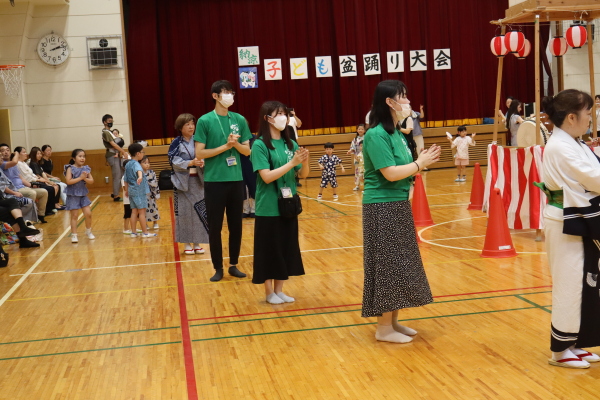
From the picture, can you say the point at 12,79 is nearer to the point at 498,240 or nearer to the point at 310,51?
the point at 310,51

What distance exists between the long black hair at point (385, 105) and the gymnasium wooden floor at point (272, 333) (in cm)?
137

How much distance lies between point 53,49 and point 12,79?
139 centimetres

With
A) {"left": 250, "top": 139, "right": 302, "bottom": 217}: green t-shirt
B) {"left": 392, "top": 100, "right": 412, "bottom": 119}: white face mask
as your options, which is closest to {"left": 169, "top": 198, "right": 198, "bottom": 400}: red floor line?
{"left": 250, "top": 139, "right": 302, "bottom": 217}: green t-shirt

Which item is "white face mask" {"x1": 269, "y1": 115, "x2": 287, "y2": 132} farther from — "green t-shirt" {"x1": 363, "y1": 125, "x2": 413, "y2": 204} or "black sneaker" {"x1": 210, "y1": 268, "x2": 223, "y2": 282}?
"black sneaker" {"x1": 210, "y1": 268, "x2": 223, "y2": 282}

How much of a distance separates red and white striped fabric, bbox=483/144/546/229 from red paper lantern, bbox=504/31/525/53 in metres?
1.65

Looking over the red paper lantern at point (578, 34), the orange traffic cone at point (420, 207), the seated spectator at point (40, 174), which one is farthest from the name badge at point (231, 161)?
the seated spectator at point (40, 174)

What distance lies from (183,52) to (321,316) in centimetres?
1348

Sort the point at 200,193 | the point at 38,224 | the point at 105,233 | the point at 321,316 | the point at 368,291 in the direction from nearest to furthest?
the point at 368,291 → the point at 321,316 → the point at 200,193 → the point at 105,233 → the point at 38,224

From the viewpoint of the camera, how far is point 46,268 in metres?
8.09

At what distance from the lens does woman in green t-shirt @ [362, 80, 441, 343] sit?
177 inches

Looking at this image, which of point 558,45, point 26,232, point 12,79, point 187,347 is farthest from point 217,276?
point 12,79

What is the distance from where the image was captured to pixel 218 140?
6.69m

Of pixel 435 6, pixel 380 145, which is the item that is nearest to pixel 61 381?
pixel 380 145

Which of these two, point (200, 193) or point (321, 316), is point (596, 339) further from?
point (200, 193)
